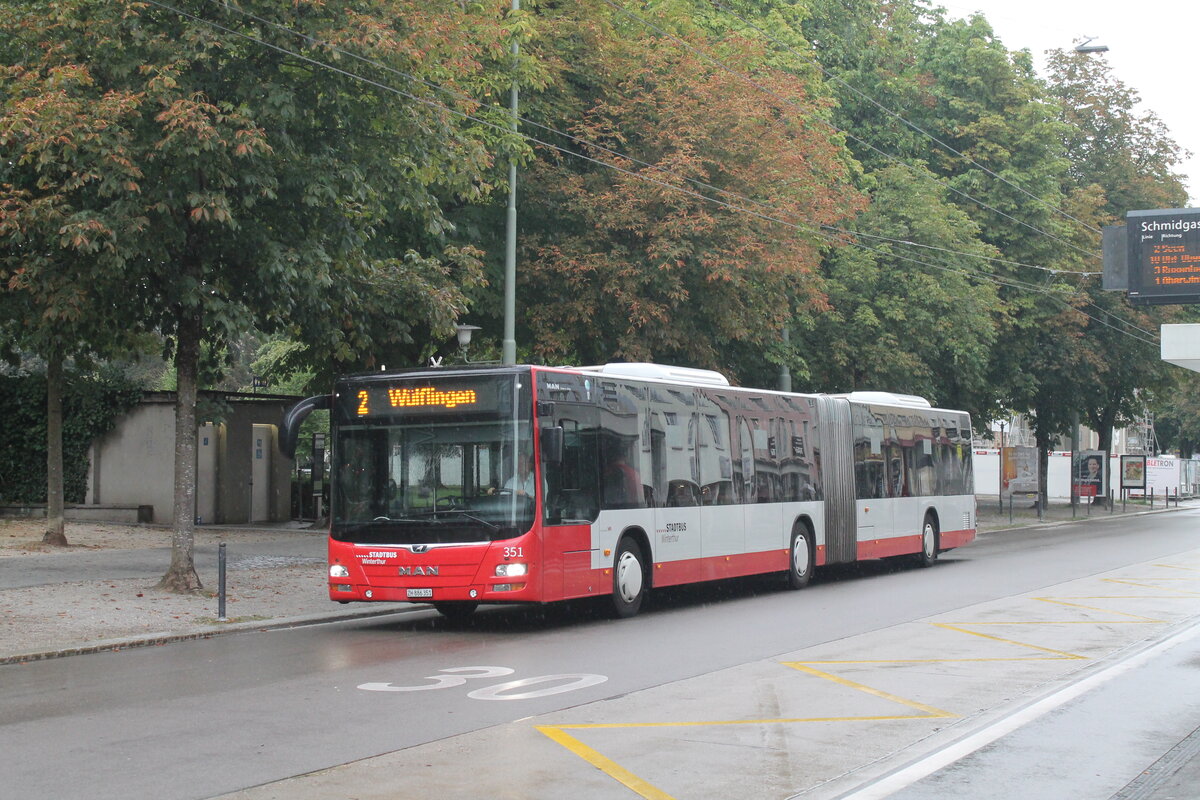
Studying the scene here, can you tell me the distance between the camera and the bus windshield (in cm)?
1509

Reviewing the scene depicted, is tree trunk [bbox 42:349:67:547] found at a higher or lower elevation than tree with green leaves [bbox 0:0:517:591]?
lower

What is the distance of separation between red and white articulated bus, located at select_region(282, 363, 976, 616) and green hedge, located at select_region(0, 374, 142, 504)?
14.5m

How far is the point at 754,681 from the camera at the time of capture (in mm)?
11430

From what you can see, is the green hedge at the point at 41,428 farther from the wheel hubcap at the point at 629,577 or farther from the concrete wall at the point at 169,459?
the wheel hubcap at the point at 629,577

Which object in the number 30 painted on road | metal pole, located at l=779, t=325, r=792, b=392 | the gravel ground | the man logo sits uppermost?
metal pole, located at l=779, t=325, r=792, b=392

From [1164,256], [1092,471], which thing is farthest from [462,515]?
[1092,471]

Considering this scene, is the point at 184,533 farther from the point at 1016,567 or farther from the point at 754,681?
the point at 1016,567

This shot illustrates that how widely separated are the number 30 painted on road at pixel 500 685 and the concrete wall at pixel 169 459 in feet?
57.9

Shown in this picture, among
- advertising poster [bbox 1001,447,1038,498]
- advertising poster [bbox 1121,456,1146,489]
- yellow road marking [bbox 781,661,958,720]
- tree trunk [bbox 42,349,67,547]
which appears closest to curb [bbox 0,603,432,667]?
yellow road marking [bbox 781,661,958,720]

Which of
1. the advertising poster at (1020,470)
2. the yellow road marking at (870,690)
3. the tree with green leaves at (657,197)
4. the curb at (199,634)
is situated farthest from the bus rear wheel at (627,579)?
the advertising poster at (1020,470)

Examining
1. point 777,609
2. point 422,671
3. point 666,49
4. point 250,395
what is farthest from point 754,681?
point 250,395

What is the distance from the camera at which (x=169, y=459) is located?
29000mm

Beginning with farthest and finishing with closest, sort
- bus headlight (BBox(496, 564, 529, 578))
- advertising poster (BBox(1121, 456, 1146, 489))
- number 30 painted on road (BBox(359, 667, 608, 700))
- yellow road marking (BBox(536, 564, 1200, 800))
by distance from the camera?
1. advertising poster (BBox(1121, 456, 1146, 489))
2. bus headlight (BBox(496, 564, 529, 578))
3. number 30 painted on road (BBox(359, 667, 608, 700))
4. yellow road marking (BBox(536, 564, 1200, 800))

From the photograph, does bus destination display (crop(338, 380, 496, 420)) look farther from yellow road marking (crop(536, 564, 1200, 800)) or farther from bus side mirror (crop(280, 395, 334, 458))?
yellow road marking (crop(536, 564, 1200, 800))
